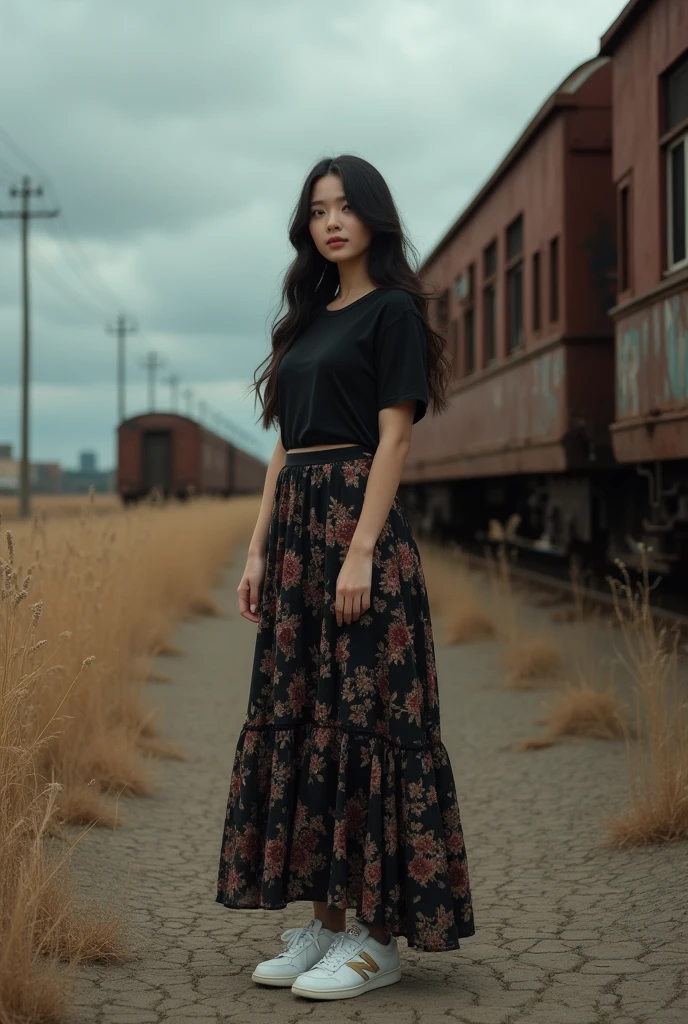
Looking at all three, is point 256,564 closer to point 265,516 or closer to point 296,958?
point 265,516

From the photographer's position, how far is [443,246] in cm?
1463

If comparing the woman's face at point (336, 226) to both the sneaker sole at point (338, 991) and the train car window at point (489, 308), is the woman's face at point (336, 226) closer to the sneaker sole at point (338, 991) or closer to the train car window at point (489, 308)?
the sneaker sole at point (338, 991)

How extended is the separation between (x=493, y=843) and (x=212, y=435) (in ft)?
108

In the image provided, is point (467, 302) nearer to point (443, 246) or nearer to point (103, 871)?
point (443, 246)

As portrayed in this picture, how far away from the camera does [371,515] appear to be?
283cm

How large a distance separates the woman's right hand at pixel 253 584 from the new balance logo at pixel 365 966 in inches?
30.8

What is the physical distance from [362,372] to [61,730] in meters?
1.93

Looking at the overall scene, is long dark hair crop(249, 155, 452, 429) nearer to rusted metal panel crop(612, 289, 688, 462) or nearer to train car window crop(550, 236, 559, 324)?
rusted metal panel crop(612, 289, 688, 462)

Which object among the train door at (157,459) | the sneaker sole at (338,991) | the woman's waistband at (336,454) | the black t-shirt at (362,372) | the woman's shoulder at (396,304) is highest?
the train door at (157,459)

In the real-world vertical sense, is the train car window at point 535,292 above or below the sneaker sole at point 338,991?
above

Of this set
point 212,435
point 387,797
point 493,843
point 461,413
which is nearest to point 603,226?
point 461,413

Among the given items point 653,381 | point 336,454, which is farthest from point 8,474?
point 336,454

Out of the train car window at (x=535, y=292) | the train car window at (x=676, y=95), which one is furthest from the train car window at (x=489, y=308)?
the train car window at (x=676, y=95)

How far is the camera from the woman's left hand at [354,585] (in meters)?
2.79
